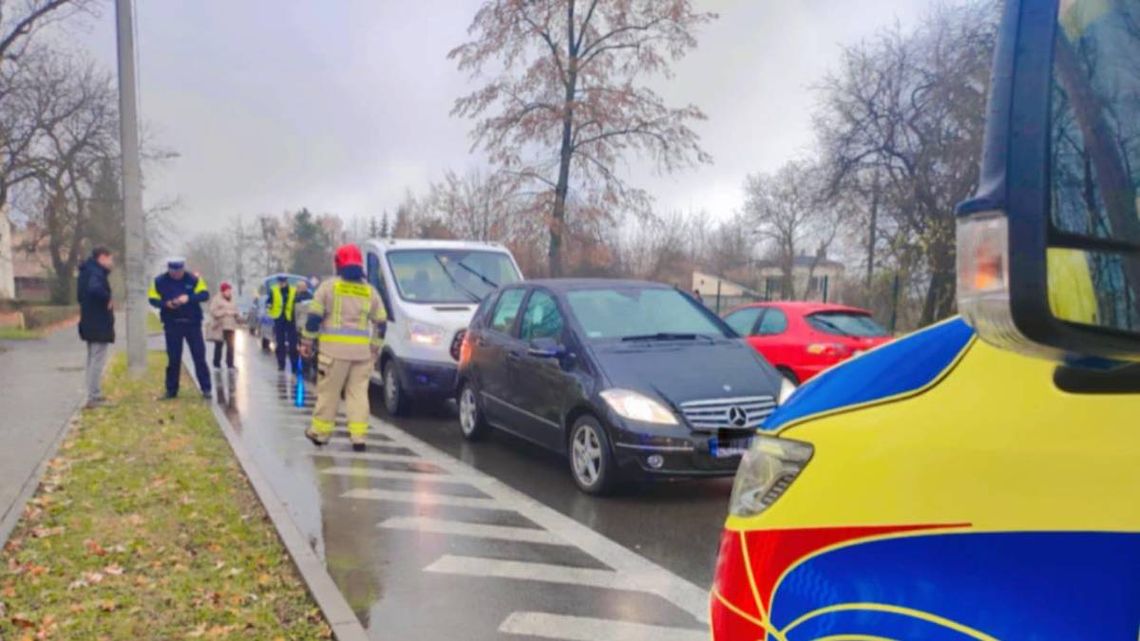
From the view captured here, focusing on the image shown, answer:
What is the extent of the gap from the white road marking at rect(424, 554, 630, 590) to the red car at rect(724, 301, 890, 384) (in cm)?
652

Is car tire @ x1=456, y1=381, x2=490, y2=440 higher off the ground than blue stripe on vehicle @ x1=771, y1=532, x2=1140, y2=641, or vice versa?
blue stripe on vehicle @ x1=771, y1=532, x2=1140, y2=641

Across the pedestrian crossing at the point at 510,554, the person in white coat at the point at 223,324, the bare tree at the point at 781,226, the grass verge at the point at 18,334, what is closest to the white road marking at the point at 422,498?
the pedestrian crossing at the point at 510,554

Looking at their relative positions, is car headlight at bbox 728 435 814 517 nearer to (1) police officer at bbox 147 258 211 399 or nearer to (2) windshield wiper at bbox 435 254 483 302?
(2) windshield wiper at bbox 435 254 483 302

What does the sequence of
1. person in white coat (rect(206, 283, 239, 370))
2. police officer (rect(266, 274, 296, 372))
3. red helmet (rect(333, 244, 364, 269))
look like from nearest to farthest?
red helmet (rect(333, 244, 364, 269))
person in white coat (rect(206, 283, 239, 370))
police officer (rect(266, 274, 296, 372))

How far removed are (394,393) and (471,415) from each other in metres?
2.00

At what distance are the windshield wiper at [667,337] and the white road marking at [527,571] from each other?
2.42 metres

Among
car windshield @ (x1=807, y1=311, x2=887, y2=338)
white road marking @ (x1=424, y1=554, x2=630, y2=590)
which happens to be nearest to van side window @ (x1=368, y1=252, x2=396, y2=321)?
car windshield @ (x1=807, y1=311, x2=887, y2=338)

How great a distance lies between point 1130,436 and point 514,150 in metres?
20.2

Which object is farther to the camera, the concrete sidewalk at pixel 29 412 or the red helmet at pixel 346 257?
the red helmet at pixel 346 257

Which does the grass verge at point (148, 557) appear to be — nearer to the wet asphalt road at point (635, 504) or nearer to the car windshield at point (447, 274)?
the wet asphalt road at point (635, 504)

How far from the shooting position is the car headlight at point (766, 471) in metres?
1.98

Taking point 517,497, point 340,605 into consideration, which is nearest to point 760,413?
point 517,497

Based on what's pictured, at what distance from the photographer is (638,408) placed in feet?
19.7

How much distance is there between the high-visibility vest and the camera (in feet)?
47.1
